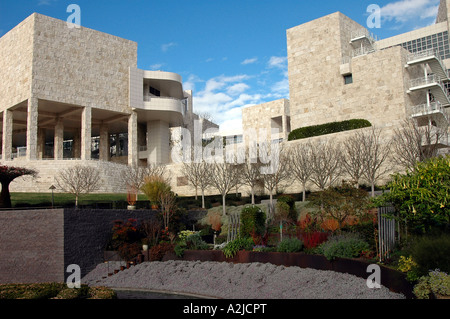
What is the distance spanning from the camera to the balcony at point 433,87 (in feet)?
98.8

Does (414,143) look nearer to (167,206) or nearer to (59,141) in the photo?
(167,206)

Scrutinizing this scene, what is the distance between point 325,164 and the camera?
84.9 feet

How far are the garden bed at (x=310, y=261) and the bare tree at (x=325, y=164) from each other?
12.6m

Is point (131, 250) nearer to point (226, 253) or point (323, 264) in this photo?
point (226, 253)

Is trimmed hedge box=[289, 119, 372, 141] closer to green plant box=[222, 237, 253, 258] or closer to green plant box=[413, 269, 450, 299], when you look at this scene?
green plant box=[222, 237, 253, 258]

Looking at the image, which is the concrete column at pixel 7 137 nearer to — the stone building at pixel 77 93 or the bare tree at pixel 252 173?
the stone building at pixel 77 93

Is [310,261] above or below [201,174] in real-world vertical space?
below

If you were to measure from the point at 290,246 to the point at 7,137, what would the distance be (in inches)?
1329

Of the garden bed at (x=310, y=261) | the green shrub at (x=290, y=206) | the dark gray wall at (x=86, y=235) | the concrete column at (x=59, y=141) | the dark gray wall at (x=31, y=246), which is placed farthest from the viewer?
the concrete column at (x=59, y=141)

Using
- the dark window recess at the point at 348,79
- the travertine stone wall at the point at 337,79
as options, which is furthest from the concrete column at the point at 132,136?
the dark window recess at the point at 348,79

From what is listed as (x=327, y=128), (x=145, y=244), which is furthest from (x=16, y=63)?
(x=145, y=244)

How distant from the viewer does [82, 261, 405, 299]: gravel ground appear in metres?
9.46

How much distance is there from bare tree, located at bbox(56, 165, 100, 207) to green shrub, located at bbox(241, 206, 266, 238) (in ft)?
57.3
